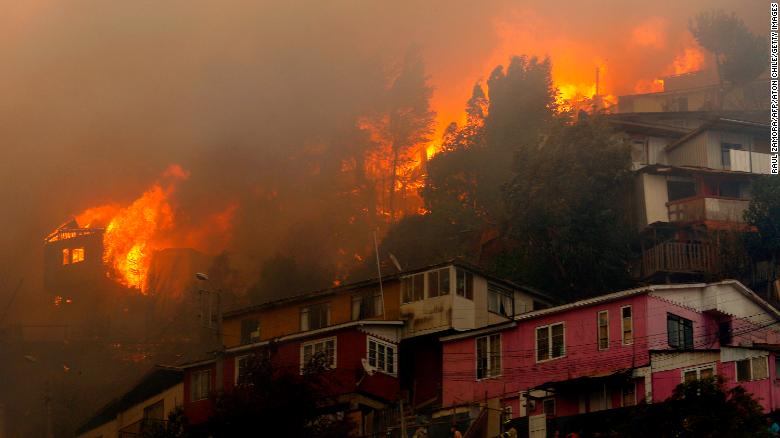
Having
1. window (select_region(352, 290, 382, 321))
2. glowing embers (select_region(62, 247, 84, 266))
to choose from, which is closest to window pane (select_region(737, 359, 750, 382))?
window (select_region(352, 290, 382, 321))

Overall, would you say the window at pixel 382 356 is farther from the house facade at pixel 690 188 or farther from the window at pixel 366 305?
the house facade at pixel 690 188

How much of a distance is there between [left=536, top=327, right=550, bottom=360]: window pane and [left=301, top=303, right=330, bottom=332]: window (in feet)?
48.5

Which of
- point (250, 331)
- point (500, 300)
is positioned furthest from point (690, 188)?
point (250, 331)

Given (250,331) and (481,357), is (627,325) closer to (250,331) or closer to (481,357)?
(481,357)

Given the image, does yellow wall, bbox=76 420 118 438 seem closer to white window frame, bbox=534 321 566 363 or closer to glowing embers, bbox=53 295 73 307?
white window frame, bbox=534 321 566 363

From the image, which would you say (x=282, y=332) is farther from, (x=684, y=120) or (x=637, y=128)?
(x=684, y=120)

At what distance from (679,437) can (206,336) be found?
2220 inches

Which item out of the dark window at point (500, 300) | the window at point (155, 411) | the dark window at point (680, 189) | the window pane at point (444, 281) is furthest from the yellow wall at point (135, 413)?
the dark window at point (680, 189)

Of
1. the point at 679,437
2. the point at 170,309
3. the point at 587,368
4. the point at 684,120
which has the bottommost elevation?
the point at 679,437

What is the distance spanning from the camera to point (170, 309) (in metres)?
99.3

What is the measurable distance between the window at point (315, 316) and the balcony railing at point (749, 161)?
79.7 feet

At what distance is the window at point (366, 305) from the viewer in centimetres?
6319

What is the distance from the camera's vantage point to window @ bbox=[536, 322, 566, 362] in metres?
51.9

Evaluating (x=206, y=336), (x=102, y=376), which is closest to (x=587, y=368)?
(x=206, y=336)
